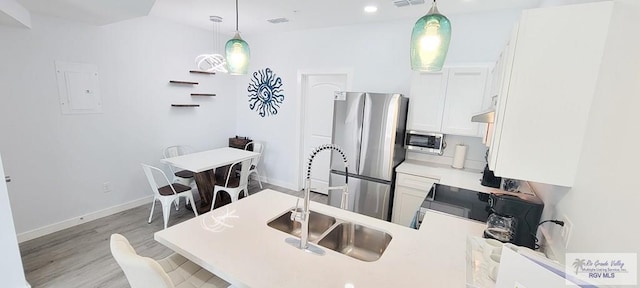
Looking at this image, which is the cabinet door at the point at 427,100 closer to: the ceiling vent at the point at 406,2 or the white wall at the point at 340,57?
the white wall at the point at 340,57

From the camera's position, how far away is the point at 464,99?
9.26 feet

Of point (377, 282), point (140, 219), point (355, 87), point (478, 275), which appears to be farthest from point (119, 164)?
point (478, 275)

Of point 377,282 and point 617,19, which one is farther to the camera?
point 377,282

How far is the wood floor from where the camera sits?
7.48 ft

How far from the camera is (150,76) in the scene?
3688 millimetres

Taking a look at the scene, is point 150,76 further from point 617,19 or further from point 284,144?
point 617,19

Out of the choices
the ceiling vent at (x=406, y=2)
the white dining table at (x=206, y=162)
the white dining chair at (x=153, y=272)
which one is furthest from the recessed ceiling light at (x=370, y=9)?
the white dining chair at (x=153, y=272)

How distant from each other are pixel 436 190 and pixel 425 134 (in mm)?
981

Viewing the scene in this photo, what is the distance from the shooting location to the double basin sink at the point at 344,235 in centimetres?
164

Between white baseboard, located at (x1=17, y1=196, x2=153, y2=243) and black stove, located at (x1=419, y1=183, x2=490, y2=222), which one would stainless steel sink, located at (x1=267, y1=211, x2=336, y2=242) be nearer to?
black stove, located at (x1=419, y1=183, x2=490, y2=222)

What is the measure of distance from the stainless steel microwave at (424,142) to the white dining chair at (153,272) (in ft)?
8.34

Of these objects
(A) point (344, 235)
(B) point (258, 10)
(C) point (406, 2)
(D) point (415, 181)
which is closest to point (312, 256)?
(A) point (344, 235)

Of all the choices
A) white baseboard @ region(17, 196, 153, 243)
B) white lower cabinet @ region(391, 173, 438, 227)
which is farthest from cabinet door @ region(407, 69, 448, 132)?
white baseboard @ region(17, 196, 153, 243)

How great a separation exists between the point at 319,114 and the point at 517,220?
319cm
